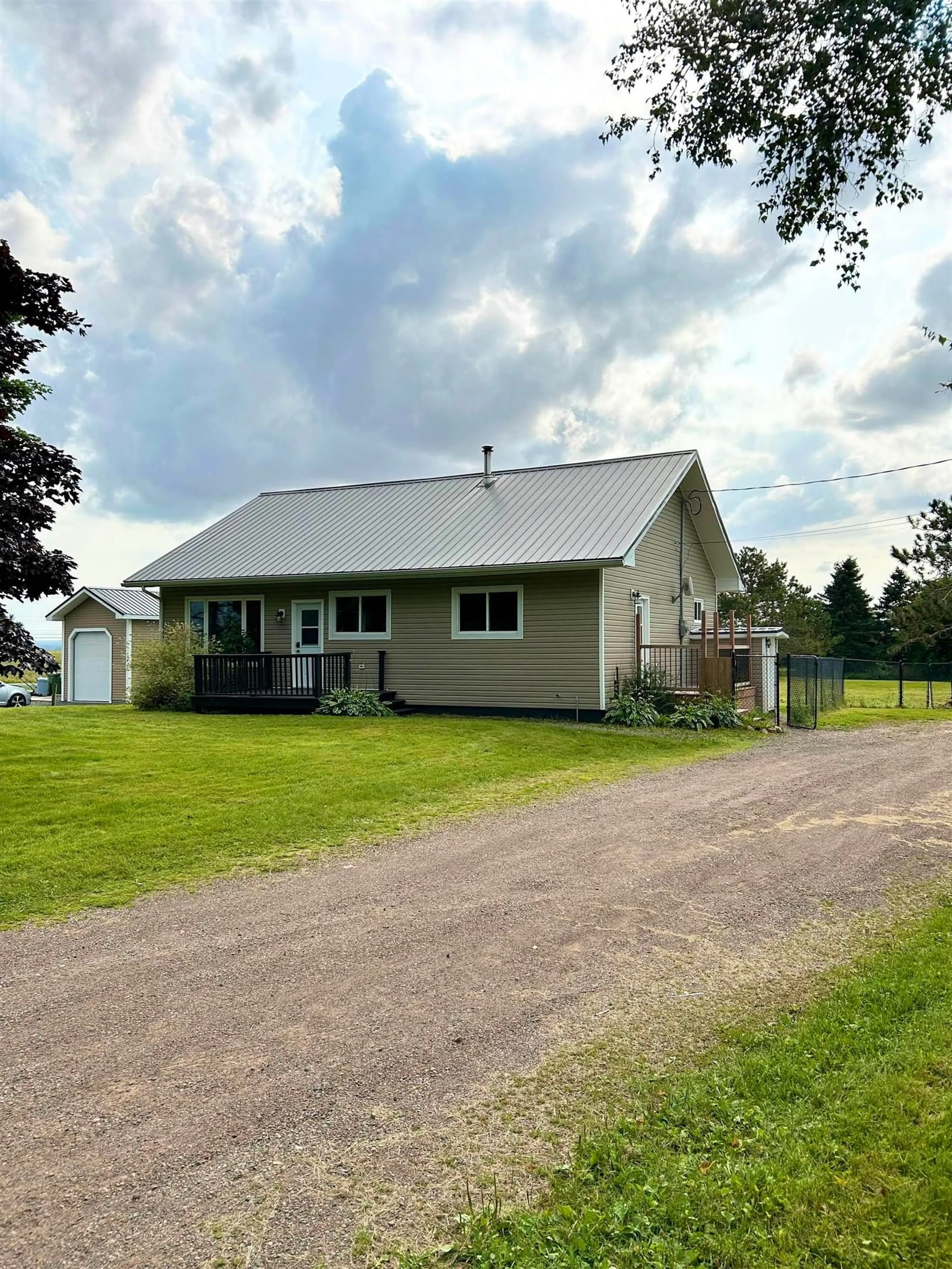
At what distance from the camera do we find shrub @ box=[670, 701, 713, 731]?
53.1 ft

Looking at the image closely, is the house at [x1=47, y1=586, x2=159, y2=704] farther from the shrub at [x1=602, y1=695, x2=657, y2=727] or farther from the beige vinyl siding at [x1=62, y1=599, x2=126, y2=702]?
the shrub at [x1=602, y1=695, x2=657, y2=727]

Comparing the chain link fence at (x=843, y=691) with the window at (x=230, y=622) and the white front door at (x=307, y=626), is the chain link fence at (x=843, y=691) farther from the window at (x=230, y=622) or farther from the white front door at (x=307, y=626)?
the window at (x=230, y=622)

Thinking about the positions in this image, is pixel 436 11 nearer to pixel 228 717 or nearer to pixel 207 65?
pixel 207 65

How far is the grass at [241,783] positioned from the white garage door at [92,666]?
12545 mm

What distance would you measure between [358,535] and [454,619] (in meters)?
3.95

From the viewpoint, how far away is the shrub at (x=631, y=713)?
1627 cm

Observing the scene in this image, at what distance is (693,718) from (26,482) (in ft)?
40.0

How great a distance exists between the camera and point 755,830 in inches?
312

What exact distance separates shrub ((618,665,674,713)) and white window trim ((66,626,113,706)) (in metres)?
19.4

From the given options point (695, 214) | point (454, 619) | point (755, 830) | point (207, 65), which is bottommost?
point (755, 830)

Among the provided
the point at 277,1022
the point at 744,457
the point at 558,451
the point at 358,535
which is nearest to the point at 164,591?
the point at 358,535

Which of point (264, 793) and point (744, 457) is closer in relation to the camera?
point (264, 793)

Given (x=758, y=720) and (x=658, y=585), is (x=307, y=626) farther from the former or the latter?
(x=758, y=720)

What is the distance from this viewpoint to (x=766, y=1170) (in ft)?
8.58
